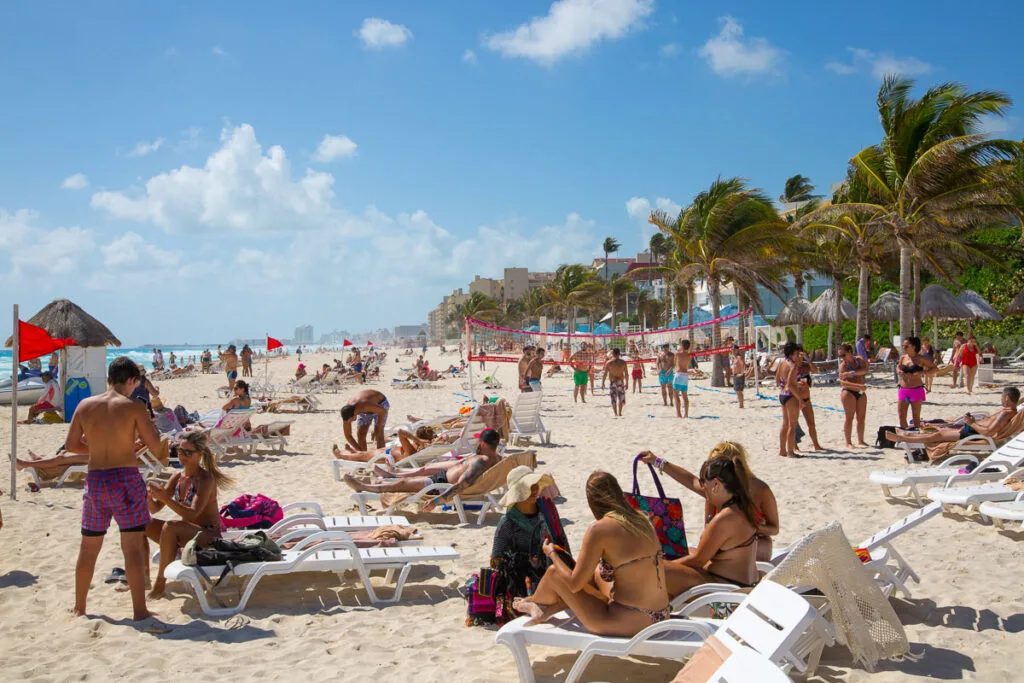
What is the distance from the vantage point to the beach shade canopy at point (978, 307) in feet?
73.2

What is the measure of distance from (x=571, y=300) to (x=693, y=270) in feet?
100

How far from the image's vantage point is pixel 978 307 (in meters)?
22.6

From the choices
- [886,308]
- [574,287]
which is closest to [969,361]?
[886,308]

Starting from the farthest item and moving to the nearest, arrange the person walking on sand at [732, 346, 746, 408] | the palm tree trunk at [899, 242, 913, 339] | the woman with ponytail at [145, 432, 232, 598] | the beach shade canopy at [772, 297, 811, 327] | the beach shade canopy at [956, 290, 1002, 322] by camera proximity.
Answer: the beach shade canopy at [772, 297, 811, 327], the beach shade canopy at [956, 290, 1002, 322], the palm tree trunk at [899, 242, 913, 339], the person walking on sand at [732, 346, 746, 408], the woman with ponytail at [145, 432, 232, 598]

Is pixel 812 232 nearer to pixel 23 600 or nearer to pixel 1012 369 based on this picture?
pixel 1012 369

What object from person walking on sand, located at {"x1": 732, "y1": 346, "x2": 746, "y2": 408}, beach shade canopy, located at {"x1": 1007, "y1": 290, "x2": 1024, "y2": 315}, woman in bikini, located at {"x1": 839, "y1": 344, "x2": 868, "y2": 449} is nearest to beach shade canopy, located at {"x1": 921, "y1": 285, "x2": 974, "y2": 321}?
beach shade canopy, located at {"x1": 1007, "y1": 290, "x2": 1024, "y2": 315}

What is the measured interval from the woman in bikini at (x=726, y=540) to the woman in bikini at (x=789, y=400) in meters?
5.43

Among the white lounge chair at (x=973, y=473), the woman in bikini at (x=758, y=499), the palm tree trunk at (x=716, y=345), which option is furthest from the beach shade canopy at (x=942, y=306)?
the woman in bikini at (x=758, y=499)

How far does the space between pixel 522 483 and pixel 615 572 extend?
77 centimetres

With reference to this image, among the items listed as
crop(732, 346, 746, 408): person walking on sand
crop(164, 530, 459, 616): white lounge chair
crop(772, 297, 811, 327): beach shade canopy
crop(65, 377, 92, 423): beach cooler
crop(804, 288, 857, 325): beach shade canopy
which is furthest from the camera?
crop(772, 297, 811, 327): beach shade canopy

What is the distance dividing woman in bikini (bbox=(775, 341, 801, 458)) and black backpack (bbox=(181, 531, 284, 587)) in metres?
6.31

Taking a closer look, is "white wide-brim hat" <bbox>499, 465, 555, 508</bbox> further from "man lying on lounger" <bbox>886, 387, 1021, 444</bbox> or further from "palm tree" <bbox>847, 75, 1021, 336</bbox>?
"palm tree" <bbox>847, 75, 1021, 336</bbox>

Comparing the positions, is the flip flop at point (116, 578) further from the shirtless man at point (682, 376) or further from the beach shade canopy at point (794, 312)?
the beach shade canopy at point (794, 312)

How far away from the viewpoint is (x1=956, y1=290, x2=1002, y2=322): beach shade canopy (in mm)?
22312
